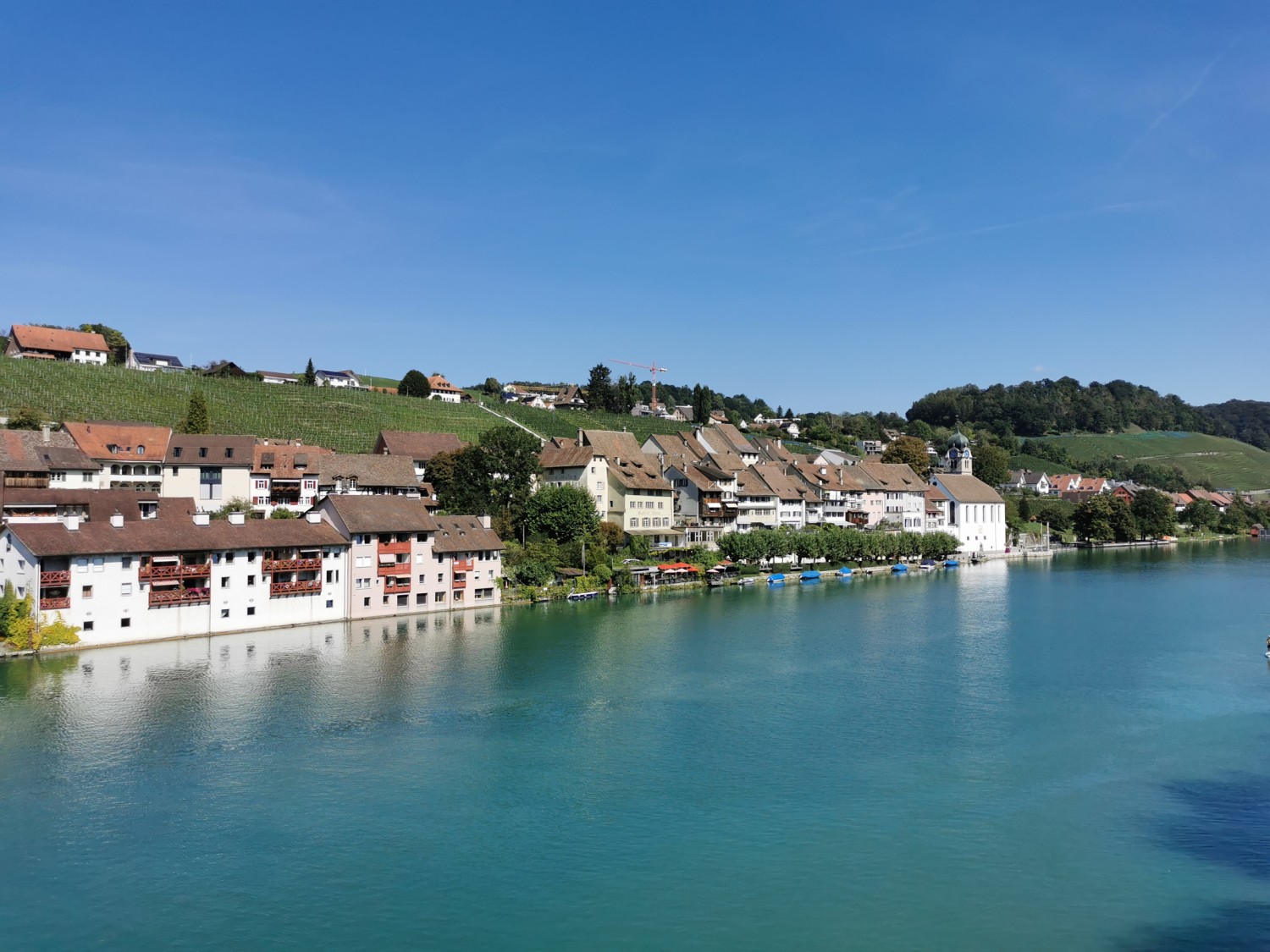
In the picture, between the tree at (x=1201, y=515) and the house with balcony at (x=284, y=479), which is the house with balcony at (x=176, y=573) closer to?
the house with balcony at (x=284, y=479)

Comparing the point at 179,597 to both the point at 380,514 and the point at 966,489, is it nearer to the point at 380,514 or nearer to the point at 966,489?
the point at 380,514

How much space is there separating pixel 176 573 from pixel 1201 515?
136065mm

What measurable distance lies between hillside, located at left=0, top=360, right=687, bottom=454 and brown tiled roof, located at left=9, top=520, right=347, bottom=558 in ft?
107

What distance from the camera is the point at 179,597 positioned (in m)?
41.6

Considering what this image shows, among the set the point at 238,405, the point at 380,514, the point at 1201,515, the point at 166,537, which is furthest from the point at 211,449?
the point at 1201,515

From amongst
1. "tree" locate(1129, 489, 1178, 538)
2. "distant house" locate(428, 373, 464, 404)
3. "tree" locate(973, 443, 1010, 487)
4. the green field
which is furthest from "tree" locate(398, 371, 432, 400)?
the green field

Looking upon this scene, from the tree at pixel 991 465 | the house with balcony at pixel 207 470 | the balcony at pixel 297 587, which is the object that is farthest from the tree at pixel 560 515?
the tree at pixel 991 465

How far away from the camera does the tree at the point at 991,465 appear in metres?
133

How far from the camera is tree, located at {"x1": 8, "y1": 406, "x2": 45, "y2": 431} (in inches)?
2516

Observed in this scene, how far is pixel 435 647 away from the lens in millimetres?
41906

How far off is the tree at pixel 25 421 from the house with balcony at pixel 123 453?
4.49m

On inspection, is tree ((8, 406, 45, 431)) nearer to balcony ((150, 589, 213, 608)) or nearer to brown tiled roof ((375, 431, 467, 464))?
brown tiled roof ((375, 431, 467, 464))

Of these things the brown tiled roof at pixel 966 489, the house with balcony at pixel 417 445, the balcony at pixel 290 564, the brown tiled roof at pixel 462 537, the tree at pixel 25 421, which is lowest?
the balcony at pixel 290 564

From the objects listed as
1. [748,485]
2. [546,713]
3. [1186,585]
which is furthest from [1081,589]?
[546,713]
